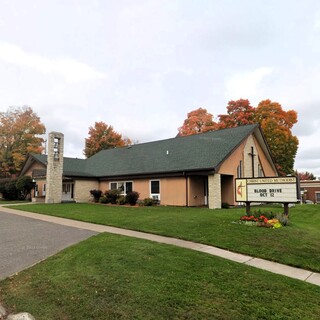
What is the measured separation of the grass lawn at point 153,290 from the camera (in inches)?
180

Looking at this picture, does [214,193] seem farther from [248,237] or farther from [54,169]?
[54,169]

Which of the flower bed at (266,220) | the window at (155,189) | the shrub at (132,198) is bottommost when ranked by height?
the flower bed at (266,220)

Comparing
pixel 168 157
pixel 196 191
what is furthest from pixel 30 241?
pixel 168 157

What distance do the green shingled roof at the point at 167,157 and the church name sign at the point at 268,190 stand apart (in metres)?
6.42

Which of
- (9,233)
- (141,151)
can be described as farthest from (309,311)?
(141,151)

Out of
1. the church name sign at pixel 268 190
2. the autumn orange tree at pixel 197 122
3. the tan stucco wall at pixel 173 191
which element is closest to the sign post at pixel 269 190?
the church name sign at pixel 268 190

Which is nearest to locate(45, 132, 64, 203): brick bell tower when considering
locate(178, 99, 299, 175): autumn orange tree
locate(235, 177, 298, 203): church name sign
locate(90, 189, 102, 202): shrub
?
locate(90, 189, 102, 202): shrub

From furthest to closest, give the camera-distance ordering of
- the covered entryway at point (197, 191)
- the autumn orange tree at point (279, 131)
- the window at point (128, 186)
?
the autumn orange tree at point (279, 131) → the window at point (128, 186) → the covered entryway at point (197, 191)

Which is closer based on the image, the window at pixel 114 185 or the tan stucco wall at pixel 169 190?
the tan stucco wall at pixel 169 190

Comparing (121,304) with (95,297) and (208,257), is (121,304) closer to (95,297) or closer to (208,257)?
(95,297)

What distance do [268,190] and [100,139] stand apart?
39.2 meters

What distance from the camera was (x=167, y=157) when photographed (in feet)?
82.8

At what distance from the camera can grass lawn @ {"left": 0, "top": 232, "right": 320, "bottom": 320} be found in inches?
180

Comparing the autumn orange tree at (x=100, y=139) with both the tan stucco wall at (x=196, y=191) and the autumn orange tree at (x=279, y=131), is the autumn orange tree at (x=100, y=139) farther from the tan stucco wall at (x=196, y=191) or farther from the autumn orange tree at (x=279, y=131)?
the tan stucco wall at (x=196, y=191)
